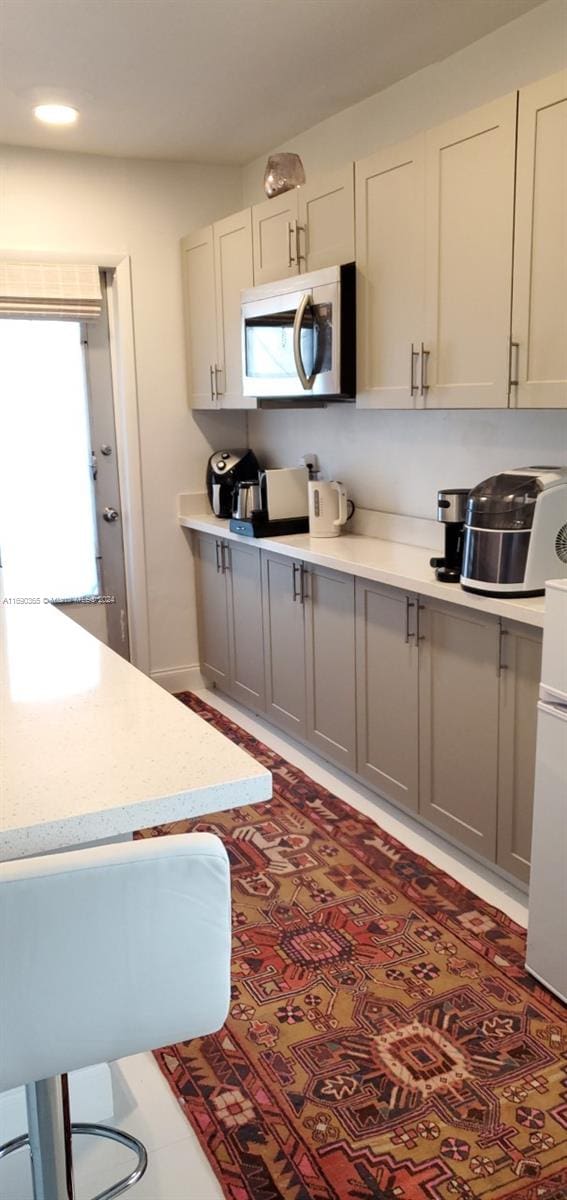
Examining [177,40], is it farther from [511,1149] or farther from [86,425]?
[511,1149]

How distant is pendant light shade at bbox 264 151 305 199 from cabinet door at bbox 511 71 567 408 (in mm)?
1438

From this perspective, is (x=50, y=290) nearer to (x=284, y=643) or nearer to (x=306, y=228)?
(x=306, y=228)

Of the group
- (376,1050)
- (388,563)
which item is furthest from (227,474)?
(376,1050)

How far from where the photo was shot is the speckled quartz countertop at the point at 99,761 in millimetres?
1254

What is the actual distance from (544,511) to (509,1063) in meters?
1.35

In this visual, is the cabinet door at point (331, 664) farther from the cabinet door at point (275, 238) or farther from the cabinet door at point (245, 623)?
the cabinet door at point (275, 238)

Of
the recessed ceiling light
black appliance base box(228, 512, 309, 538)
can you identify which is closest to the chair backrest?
black appliance base box(228, 512, 309, 538)

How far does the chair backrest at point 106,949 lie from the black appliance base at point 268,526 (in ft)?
9.07

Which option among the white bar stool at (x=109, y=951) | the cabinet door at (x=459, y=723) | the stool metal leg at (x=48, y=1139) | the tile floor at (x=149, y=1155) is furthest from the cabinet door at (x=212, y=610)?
the white bar stool at (x=109, y=951)

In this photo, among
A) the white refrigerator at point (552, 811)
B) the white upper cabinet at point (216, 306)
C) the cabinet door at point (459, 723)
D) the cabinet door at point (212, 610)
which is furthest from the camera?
the cabinet door at point (212, 610)

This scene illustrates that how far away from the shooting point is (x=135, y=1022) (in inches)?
45.0

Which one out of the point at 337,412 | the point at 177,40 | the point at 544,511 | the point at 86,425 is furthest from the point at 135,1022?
the point at 86,425

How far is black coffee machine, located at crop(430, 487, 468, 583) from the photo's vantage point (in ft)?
9.19

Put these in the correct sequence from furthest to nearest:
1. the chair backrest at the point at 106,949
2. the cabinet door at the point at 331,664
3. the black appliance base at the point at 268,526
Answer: the black appliance base at the point at 268,526
the cabinet door at the point at 331,664
the chair backrest at the point at 106,949
